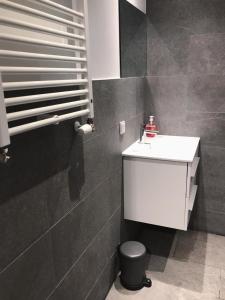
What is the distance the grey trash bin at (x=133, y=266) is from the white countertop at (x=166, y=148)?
2.14 ft

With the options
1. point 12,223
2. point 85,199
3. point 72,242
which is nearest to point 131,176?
point 85,199

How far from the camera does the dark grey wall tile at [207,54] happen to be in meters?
2.07

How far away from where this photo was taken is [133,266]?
72.5 inches

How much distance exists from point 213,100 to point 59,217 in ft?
5.29

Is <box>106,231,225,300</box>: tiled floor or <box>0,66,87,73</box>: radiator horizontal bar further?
<box>106,231,225,300</box>: tiled floor

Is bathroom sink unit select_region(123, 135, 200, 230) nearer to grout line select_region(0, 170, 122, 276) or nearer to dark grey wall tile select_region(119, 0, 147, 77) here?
grout line select_region(0, 170, 122, 276)

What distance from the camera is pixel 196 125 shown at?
2.30 metres

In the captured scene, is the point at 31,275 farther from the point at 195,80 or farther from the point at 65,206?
the point at 195,80

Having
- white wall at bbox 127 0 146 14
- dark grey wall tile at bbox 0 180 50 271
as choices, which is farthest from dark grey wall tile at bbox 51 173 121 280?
white wall at bbox 127 0 146 14

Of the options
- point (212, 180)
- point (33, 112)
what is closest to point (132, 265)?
point (212, 180)

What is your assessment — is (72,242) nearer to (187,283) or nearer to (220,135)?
(187,283)

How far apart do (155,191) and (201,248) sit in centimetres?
78

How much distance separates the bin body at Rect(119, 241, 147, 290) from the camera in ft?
6.01

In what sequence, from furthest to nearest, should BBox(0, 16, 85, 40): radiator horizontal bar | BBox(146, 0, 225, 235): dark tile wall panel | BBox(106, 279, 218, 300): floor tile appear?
BBox(146, 0, 225, 235): dark tile wall panel, BBox(106, 279, 218, 300): floor tile, BBox(0, 16, 85, 40): radiator horizontal bar
